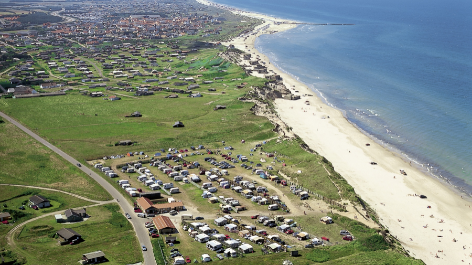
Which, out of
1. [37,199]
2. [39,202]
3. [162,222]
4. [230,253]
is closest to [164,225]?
[162,222]

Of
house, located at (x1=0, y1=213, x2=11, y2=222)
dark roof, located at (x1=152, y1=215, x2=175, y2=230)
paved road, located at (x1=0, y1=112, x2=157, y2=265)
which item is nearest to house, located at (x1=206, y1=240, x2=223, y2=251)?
dark roof, located at (x1=152, y1=215, x2=175, y2=230)

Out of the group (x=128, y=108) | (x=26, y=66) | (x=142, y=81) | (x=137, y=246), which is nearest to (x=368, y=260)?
(x=137, y=246)

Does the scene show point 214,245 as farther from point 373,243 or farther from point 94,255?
point 373,243

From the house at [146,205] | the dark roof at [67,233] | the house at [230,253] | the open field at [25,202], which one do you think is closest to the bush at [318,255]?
the house at [230,253]

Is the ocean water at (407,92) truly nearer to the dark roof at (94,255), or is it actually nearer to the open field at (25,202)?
the dark roof at (94,255)

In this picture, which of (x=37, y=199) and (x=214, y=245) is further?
(x=37, y=199)

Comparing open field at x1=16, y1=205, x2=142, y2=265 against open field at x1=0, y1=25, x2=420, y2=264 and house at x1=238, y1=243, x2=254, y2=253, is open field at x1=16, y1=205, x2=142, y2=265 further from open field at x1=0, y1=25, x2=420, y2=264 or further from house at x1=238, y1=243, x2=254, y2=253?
house at x1=238, y1=243, x2=254, y2=253
